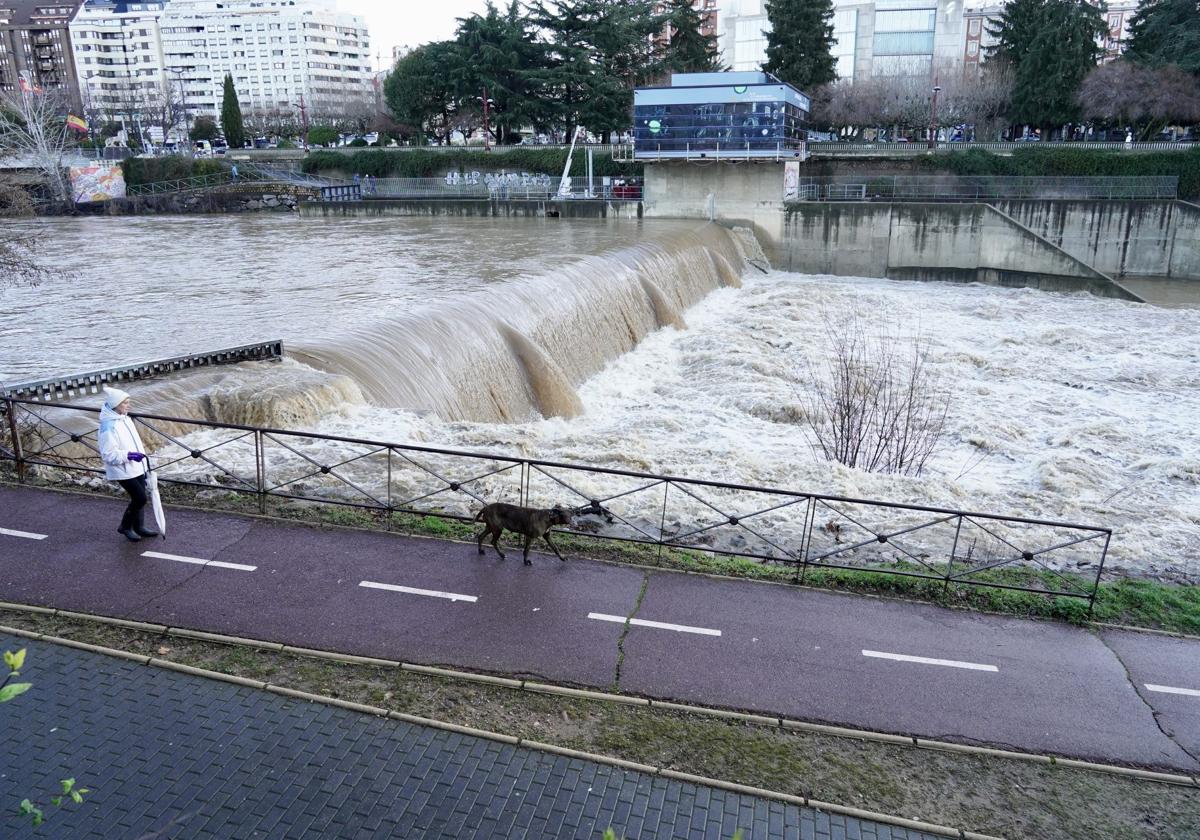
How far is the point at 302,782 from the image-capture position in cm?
567

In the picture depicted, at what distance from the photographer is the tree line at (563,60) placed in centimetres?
5216

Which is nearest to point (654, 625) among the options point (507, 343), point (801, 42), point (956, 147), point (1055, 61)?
point (507, 343)

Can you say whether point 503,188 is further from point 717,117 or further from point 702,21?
point 702,21

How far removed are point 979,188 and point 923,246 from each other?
6814 millimetres

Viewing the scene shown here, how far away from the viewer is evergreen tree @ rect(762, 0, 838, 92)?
50.5 m

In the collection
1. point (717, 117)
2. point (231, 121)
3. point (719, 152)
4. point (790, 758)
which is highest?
point (231, 121)

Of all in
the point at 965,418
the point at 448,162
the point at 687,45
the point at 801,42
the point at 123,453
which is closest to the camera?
the point at 123,453

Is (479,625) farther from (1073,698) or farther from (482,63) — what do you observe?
(482,63)

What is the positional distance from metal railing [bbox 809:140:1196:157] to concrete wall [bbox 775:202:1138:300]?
1084cm

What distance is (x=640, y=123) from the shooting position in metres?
40.1

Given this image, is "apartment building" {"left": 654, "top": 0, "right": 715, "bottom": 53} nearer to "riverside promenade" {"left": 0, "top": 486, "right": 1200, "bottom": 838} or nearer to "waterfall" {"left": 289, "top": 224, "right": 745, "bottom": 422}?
"waterfall" {"left": 289, "top": 224, "right": 745, "bottom": 422}

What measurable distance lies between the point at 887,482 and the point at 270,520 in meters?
8.49

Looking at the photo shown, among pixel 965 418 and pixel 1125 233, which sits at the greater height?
pixel 1125 233

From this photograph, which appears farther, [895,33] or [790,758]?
[895,33]
